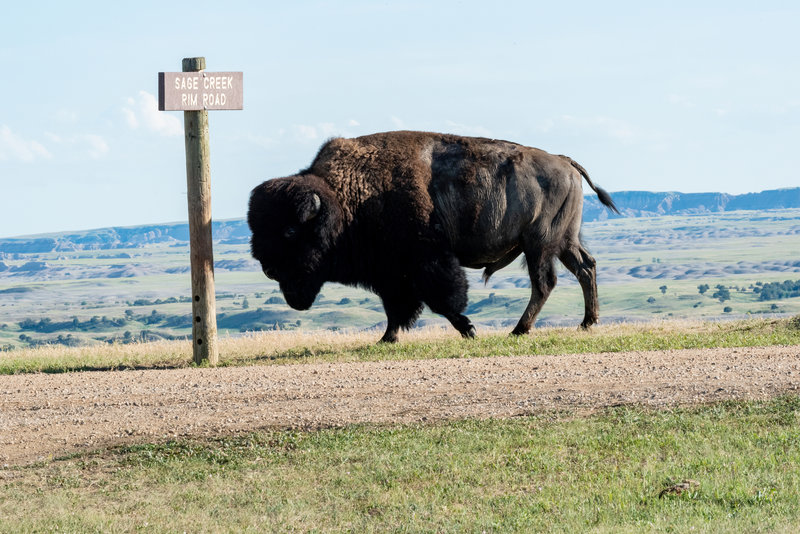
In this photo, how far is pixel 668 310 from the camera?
458 ft

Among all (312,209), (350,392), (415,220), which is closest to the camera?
(350,392)

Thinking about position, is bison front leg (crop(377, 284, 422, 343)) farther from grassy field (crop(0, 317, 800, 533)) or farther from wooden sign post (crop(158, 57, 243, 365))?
grassy field (crop(0, 317, 800, 533))

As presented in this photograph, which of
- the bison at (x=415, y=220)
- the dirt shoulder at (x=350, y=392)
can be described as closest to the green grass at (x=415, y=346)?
the bison at (x=415, y=220)

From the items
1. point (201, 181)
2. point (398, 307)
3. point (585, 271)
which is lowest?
point (398, 307)

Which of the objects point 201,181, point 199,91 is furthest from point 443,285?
point 199,91

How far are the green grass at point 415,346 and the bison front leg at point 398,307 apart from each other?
29cm

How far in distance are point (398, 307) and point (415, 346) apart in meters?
1.12

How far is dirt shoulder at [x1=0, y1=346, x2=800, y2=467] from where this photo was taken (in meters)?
8.91

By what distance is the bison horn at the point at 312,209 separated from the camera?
1364cm

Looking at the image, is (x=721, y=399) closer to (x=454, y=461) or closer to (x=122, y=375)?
(x=454, y=461)

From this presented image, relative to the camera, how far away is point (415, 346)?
45.5 feet

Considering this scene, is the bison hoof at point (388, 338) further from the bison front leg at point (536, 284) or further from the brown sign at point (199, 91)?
the brown sign at point (199, 91)

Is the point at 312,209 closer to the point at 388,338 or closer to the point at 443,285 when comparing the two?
the point at 443,285

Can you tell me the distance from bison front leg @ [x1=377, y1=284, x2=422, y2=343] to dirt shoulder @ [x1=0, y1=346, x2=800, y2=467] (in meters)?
2.63
